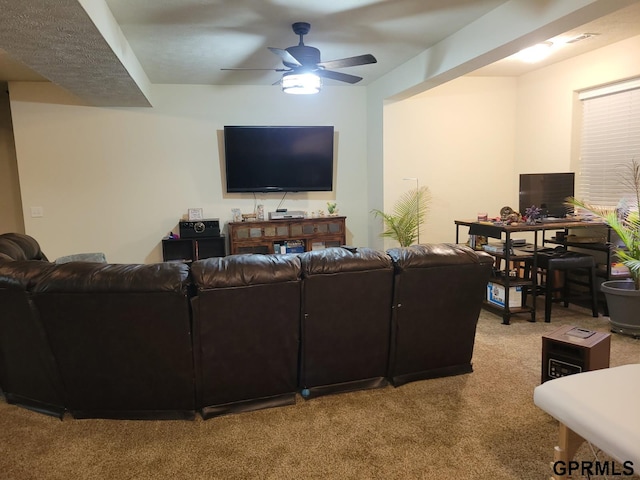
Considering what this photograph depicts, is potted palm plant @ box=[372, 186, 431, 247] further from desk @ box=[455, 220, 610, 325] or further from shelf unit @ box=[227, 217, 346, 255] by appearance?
desk @ box=[455, 220, 610, 325]

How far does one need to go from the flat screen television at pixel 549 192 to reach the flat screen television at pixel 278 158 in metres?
2.55

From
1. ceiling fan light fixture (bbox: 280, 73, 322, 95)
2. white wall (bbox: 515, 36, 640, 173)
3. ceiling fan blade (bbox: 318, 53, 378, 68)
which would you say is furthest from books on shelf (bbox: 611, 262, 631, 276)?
ceiling fan light fixture (bbox: 280, 73, 322, 95)

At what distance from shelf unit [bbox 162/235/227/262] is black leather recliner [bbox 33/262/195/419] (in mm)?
3199

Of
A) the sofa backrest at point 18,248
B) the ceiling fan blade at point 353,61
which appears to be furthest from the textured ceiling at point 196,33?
the sofa backrest at point 18,248

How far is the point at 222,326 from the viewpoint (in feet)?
7.29

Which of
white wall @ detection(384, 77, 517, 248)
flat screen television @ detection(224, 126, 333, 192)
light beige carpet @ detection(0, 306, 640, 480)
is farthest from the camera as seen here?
white wall @ detection(384, 77, 517, 248)

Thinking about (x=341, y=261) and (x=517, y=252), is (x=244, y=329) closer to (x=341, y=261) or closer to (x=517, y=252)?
(x=341, y=261)

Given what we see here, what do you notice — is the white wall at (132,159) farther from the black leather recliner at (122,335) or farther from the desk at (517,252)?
the black leather recliner at (122,335)

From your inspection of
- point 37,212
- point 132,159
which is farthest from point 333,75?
point 37,212

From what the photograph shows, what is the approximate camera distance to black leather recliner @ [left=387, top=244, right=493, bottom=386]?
98.3 inches

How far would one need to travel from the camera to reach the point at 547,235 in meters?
5.35

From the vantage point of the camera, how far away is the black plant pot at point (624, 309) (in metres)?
3.48

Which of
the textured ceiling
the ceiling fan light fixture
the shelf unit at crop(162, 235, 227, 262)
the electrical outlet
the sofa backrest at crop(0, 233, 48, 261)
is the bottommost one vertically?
the shelf unit at crop(162, 235, 227, 262)

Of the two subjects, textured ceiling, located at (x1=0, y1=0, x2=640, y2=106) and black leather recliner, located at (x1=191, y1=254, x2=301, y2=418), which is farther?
textured ceiling, located at (x1=0, y1=0, x2=640, y2=106)
